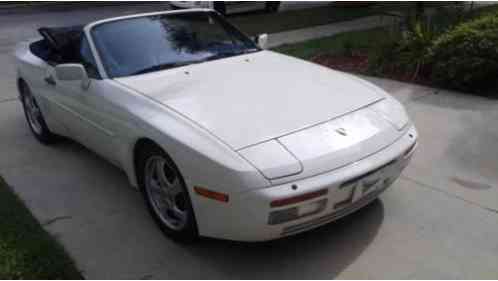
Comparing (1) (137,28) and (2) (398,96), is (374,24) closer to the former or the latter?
(2) (398,96)

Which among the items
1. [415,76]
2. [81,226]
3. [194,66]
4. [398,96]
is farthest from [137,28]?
[415,76]

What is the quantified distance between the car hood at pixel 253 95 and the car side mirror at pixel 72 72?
35 cm

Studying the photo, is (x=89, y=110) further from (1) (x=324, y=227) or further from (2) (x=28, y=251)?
(1) (x=324, y=227)

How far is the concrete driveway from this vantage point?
2.90m

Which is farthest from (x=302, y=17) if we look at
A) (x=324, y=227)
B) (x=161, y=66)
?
(x=324, y=227)

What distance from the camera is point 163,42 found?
3889mm

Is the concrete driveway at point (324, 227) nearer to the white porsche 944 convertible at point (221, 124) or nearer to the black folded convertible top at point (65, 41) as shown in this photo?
the white porsche 944 convertible at point (221, 124)

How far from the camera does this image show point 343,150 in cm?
273

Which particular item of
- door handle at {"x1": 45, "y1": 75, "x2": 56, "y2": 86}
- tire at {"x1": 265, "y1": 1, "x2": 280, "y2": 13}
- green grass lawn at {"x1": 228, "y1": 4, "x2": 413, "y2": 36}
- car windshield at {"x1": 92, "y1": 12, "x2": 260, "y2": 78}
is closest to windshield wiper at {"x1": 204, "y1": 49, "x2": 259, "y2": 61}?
car windshield at {"x1": 92, "y1": 12, "x2": 260, "y2": 78}

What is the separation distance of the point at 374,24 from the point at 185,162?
9.06 meters

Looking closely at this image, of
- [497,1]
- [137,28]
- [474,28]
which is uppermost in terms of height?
[137,28]

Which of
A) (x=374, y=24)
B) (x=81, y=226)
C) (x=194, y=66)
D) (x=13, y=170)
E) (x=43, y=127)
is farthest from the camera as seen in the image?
(x=374, y=24)

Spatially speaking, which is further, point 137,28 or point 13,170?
point 13,170

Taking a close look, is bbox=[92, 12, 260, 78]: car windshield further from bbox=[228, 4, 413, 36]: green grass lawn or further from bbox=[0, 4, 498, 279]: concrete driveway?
bbox=[228, 4, 413, 36]: green grass lawn
